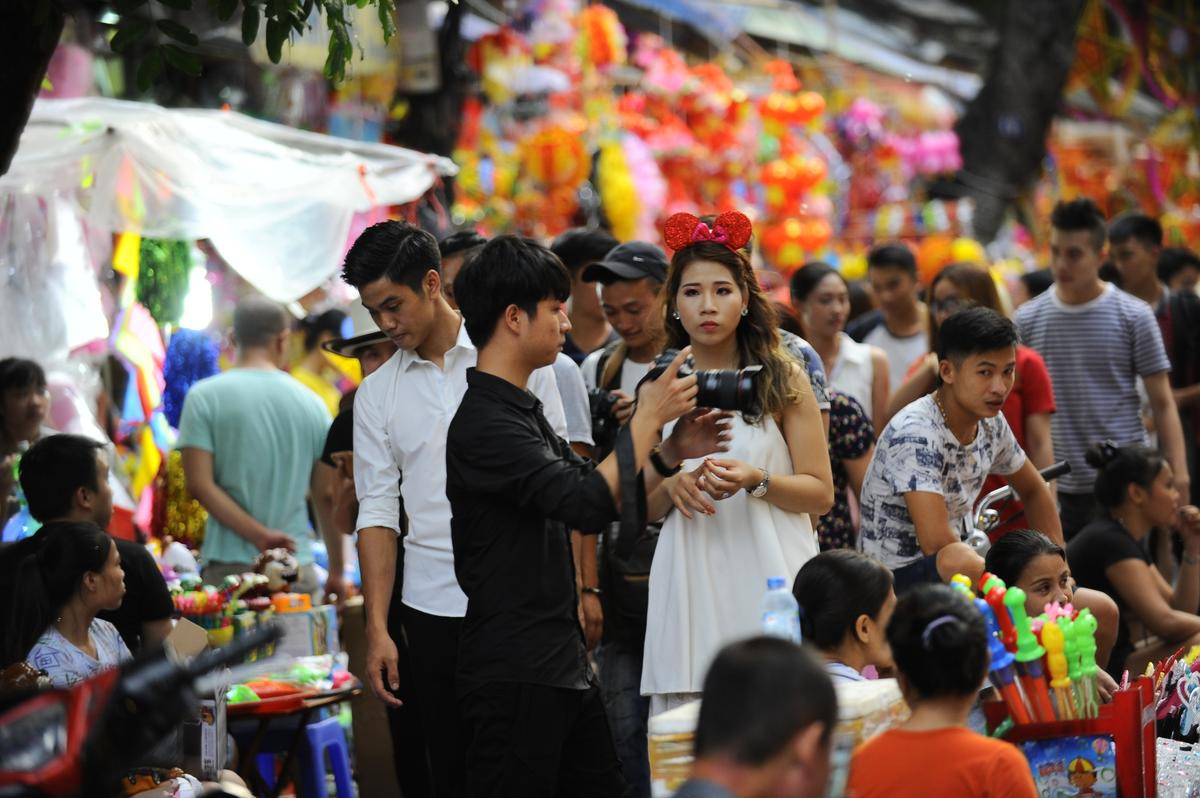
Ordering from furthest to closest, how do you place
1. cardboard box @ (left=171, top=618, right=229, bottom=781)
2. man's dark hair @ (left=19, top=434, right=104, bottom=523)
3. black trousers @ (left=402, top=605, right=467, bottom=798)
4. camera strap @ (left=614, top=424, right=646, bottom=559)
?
man's dark hair @ (left=19, top=434, right=104, bottom=523)
cardboard box @ (left=171, top=618, right=229, bottom=781)
black trousers @ (left=402, top=605, right=467, bottom=798)
camera strap @ (left=614, top=424, right=646, bottom=559)

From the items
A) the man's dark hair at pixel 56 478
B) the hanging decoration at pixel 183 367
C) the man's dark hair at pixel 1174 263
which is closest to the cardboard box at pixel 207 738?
the man's dark hair at pixel 56 478

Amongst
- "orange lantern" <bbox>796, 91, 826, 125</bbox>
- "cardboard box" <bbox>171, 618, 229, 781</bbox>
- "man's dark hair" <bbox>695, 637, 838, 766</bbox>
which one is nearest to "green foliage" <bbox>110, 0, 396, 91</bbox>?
"cardboard box" <bbox>171, 618, 229, 781</bbox>

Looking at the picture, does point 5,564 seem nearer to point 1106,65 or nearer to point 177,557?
point 177,557

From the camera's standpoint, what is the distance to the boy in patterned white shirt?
438 centimetres

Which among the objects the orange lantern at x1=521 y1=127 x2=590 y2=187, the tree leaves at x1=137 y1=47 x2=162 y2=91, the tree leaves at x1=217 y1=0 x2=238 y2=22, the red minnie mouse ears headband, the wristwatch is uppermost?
the orange lantern at x1=521 y1=127 x2=590 y2=187

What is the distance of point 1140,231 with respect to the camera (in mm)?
8039

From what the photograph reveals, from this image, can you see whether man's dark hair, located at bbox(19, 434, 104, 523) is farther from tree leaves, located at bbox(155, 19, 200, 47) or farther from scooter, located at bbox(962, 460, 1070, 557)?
scooter, located at bbox(962, 460, 1070, 557)

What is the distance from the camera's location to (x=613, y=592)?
486 centimetres

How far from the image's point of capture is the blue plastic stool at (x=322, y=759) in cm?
561

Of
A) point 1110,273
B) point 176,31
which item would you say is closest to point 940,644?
point 176,31

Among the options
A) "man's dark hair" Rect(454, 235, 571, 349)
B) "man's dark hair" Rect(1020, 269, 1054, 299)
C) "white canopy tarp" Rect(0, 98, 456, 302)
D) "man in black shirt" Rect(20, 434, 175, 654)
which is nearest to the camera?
"man's dark hair" Rect(454, 235, 571, 349)

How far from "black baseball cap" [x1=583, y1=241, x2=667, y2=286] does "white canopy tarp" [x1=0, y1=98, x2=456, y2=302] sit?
84.7 inches

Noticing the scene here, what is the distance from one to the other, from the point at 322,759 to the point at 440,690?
1.62m

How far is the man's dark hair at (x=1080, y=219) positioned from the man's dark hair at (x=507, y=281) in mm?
3834
